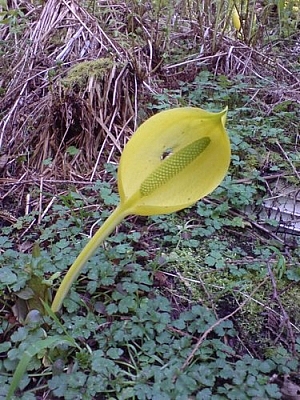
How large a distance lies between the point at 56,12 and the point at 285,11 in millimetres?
1619

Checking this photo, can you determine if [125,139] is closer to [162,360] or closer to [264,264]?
[264,264]

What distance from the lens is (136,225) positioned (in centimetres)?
160

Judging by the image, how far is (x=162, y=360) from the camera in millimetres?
1145

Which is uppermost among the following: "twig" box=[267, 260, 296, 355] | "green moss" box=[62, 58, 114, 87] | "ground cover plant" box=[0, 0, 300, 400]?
"green moss" box=[62, 58, 114, 87]

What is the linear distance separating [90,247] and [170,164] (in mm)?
264

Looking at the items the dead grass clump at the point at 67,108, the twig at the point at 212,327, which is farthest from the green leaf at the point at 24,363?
the dead grass clump at the point at 67,108

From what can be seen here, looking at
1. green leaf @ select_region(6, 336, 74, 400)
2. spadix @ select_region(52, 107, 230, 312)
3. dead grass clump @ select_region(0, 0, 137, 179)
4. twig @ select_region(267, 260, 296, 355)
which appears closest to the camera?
green leaf @ select_region(6, 336, 74, 400)

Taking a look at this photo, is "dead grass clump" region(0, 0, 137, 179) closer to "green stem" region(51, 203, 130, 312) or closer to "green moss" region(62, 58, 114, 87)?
"green moss" region(62, 58, 114, 87)

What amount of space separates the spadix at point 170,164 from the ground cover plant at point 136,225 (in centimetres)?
28

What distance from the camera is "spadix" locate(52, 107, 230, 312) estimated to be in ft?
3.53

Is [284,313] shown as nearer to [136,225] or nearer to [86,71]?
[136,225]

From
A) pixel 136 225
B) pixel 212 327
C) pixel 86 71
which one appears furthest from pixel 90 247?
pixel 86 71

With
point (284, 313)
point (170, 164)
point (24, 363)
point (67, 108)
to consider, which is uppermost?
point (170, 164)

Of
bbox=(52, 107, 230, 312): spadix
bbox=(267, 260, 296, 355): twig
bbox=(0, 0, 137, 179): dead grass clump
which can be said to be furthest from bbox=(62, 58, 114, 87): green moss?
bbox=(267, 260, 296, 355): twig
